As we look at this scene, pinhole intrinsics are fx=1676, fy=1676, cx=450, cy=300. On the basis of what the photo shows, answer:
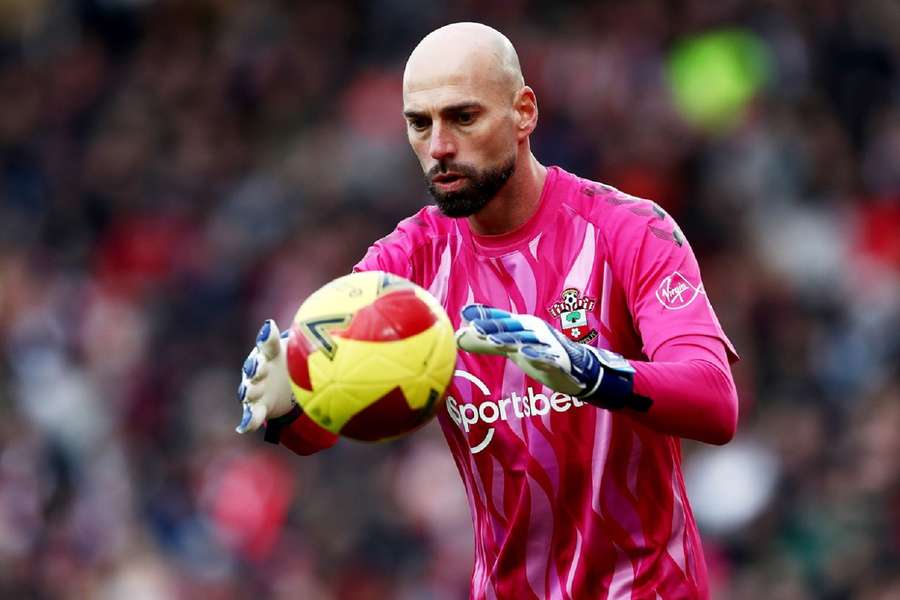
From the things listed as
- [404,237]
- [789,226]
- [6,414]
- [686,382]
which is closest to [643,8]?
[789,226]

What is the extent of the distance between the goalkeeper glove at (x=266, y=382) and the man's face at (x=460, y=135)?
79cm

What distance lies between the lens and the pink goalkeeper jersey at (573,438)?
5.98 m

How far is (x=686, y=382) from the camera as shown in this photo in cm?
533

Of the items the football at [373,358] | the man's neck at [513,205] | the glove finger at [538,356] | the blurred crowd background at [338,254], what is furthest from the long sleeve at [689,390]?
the blurred crowd background at [338,254]

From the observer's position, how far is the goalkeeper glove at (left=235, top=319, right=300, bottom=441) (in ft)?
19.1

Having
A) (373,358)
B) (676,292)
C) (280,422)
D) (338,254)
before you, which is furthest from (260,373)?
(338,254)

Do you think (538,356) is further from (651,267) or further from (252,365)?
(252,365)

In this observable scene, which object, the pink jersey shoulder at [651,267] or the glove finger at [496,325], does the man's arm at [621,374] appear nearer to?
the glove finger at [496,325]

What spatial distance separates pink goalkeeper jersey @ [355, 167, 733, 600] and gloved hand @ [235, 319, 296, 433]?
2.15ft

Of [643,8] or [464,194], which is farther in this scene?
[643,8]

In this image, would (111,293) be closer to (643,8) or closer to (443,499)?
(443,499)

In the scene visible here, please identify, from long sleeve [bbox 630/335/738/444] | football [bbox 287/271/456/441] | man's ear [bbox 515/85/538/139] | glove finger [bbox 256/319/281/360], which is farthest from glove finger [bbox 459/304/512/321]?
man's ear [bbox 515/85/538/139]

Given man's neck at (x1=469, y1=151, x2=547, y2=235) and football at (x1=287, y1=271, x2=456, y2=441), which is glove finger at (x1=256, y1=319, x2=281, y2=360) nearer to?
football at (x1=287, y1=271, x2=456, y2=441)

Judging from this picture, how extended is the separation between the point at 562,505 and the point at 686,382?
934 mm
